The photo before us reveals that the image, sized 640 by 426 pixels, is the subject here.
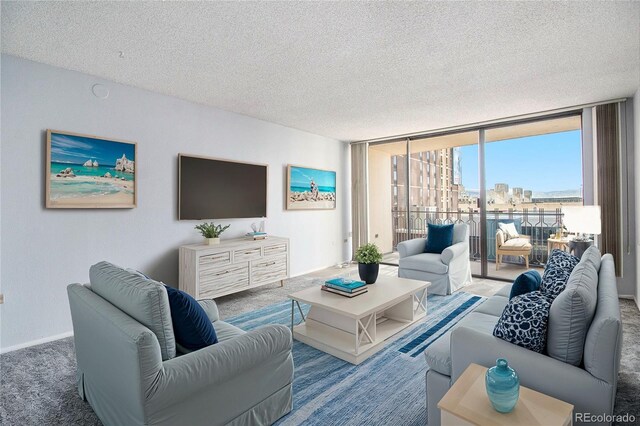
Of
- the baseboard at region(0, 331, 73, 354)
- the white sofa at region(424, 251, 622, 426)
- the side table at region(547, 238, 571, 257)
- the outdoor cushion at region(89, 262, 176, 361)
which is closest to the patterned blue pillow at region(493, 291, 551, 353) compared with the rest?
the white sofa at region(424, 251, 622, 426)

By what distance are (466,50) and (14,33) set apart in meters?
3.52

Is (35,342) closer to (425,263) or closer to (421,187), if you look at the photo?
(425,263)

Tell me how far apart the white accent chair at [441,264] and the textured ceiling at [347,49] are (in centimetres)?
188

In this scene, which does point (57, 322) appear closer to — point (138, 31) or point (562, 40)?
point (138, 31)

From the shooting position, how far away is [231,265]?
12.8 feet

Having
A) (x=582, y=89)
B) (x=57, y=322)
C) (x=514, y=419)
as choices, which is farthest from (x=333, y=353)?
(x=582, y=89)

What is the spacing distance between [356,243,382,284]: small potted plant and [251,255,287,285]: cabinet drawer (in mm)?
1570

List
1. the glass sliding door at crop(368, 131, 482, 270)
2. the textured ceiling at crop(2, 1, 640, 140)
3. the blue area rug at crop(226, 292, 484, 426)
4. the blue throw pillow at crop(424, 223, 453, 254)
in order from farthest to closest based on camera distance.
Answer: the glass sliding door at crop(368, 131, 482, 270) < the blue throw pillow at crop(424, 223, 453, 254) < the textured ceiling at crop(2, 1, 640, 140) < the blue area rug at crop(226, 292, 484, 426)

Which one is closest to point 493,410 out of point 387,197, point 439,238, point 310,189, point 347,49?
point 347,49

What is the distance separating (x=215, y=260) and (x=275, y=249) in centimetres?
93

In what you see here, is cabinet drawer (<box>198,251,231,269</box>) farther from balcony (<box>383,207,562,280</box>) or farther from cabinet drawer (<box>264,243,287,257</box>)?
balcony (<box>383,207,562,280</box>)

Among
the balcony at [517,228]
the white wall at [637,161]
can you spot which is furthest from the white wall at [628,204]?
the balcony at [517,228]

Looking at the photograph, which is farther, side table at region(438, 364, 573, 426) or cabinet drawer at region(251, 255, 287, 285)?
cabinet drawer at region(251, 255, 287, 285)

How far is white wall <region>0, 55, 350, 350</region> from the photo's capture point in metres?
2.75
